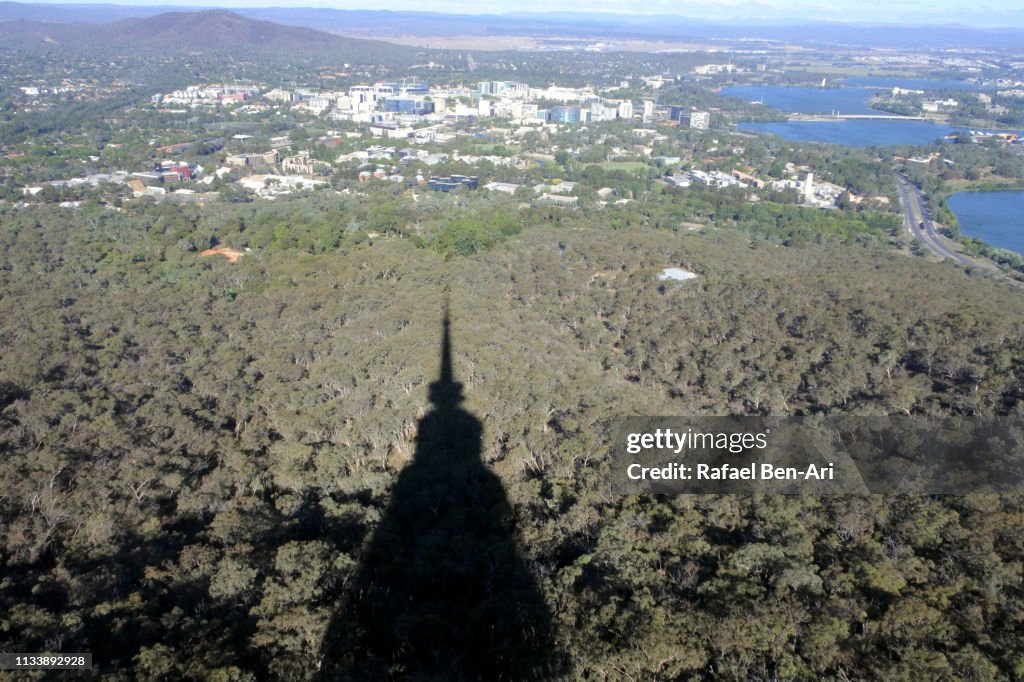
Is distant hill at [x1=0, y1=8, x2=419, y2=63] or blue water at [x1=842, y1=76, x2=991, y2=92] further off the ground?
distant hill at [x1=0, y1=8, x2=419, y2=63]

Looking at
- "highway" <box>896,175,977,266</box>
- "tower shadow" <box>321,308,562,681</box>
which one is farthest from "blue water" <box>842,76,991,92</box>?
"tower shadow" <box>321,308,562,681</box>

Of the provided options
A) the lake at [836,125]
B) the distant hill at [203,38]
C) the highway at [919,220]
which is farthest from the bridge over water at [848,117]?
the distant hill at [203,38]

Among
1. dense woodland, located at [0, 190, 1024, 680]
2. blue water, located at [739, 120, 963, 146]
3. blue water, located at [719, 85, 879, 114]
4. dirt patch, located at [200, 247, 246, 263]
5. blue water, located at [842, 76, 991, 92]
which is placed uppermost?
blue water, located at [842, 76, 991, 92]

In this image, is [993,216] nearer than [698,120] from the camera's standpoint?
Yes

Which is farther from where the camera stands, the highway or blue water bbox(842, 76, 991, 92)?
blue water bbox(842, 76, 991, 92)

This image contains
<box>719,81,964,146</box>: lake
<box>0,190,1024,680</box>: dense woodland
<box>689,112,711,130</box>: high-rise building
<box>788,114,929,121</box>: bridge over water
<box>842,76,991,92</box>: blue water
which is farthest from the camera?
<box>842,76,991,92</box>: blue water

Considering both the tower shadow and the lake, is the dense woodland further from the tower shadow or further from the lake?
the lake

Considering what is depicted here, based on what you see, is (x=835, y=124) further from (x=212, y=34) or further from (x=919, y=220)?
(x=212, y=34)

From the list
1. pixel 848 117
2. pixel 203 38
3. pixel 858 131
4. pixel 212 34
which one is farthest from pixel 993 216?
pixel 212 34
